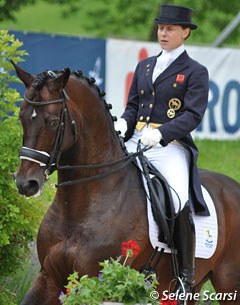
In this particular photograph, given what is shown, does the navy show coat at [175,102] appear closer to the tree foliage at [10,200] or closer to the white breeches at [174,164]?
the white breeches at [174,164]

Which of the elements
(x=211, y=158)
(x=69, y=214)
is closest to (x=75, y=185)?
(x=69, y=214)

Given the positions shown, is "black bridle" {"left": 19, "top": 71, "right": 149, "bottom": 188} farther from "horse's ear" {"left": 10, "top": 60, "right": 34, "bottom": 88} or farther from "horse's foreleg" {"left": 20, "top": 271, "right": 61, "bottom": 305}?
"horse's foreleg" {"left": 20, "top": 271, "right": 61, "bottom": 305}

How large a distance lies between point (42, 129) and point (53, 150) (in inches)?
6.1

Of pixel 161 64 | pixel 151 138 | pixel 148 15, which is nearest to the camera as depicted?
pixel 151 138

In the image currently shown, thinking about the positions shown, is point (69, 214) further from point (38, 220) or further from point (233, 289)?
point (233, 289)

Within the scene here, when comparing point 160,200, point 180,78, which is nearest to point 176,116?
point 180,78

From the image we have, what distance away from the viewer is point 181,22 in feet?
23.6

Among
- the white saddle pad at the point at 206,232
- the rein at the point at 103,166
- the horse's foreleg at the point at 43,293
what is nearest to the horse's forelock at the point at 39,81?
the rein at the point at 103,166

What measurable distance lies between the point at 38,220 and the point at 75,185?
1325 mm

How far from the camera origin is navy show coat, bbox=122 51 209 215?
697 cm

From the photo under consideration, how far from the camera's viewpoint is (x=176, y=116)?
7.13m

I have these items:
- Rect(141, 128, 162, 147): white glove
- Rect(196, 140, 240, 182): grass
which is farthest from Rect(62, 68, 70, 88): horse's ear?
Rect(196, 140, 240, 182): grass

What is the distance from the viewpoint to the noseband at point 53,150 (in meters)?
6.23

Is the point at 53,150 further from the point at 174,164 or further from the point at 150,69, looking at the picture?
the point at 150,69
